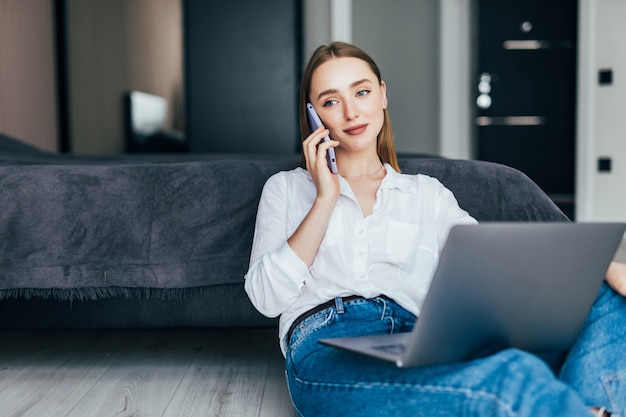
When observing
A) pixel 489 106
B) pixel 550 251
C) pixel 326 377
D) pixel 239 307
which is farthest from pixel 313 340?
pixel 489 106

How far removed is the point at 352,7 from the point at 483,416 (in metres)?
5.01

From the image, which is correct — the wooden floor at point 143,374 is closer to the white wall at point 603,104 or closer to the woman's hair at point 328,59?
the woman's hair at point 328,59

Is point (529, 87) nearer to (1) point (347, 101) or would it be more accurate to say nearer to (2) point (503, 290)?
(1) point (347, 101)

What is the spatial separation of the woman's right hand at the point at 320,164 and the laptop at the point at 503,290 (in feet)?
1.03

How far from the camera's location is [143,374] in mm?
1906

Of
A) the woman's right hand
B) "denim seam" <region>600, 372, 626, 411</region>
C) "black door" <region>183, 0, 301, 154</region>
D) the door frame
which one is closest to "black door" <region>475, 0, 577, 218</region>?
the door frame

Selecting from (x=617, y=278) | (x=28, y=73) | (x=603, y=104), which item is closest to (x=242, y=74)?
(x=28, y=73)

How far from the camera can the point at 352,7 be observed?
5.61 m

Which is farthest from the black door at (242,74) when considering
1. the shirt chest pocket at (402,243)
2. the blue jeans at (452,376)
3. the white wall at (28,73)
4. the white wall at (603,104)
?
the blue jeans at (452,376)

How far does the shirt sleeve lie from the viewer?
4.13 ft

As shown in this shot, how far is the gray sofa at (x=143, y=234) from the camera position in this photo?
6.02ft

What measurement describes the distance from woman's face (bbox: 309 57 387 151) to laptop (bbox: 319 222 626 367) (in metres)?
0.49

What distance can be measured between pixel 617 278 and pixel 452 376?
0.40m

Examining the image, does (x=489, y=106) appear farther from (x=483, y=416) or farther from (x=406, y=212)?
(x=483, y=416)
